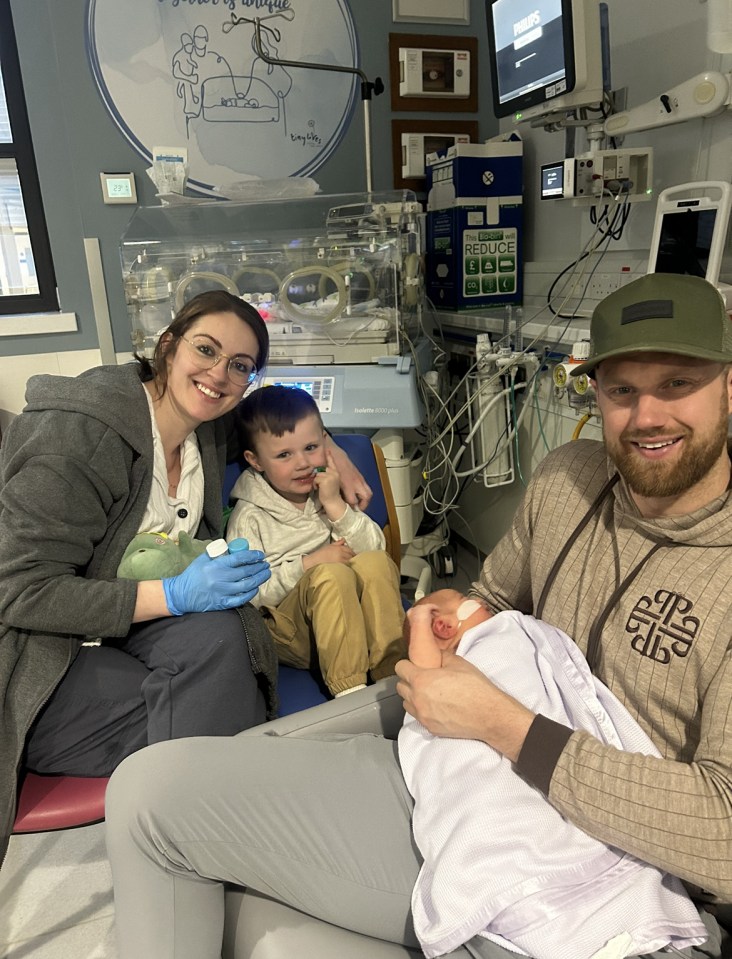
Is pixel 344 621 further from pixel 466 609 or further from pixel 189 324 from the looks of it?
pixel 189 324

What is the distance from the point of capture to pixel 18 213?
9.55ft

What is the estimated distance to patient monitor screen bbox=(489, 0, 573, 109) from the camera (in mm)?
1912

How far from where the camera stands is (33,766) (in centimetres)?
115

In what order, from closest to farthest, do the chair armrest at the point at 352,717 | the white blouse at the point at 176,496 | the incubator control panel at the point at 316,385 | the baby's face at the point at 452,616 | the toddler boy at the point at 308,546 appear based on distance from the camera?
the chair armrest at the point at 352,717, the baby's face at the point at 452,616, the white blouse at the point at 176,496, the toddler boy at the point at 308,546, the incubator control panel at the point at 316,385

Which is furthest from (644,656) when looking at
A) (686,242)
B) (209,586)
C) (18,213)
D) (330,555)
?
(18,213)

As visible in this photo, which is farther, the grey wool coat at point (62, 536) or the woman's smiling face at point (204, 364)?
the woman's smiling face at point (204, 364)

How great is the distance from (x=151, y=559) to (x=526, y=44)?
6.17ft

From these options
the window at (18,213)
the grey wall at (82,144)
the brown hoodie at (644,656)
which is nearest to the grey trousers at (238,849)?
the brown hoodie at (644,656)

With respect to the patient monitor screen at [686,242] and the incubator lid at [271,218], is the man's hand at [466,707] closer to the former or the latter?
the patient monitor screen at [686,242]

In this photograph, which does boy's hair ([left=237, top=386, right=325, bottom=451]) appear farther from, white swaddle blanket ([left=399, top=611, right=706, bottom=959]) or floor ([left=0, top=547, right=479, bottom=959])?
floor ([left=0, top=547, right=479, bottom=959])

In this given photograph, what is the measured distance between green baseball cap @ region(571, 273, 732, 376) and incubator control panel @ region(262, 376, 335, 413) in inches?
50.9

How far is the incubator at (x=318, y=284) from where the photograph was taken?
2.21 m

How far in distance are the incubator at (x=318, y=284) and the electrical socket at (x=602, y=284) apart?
2.00 ft

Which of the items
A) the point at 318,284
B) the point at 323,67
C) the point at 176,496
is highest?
the point at 323,67
